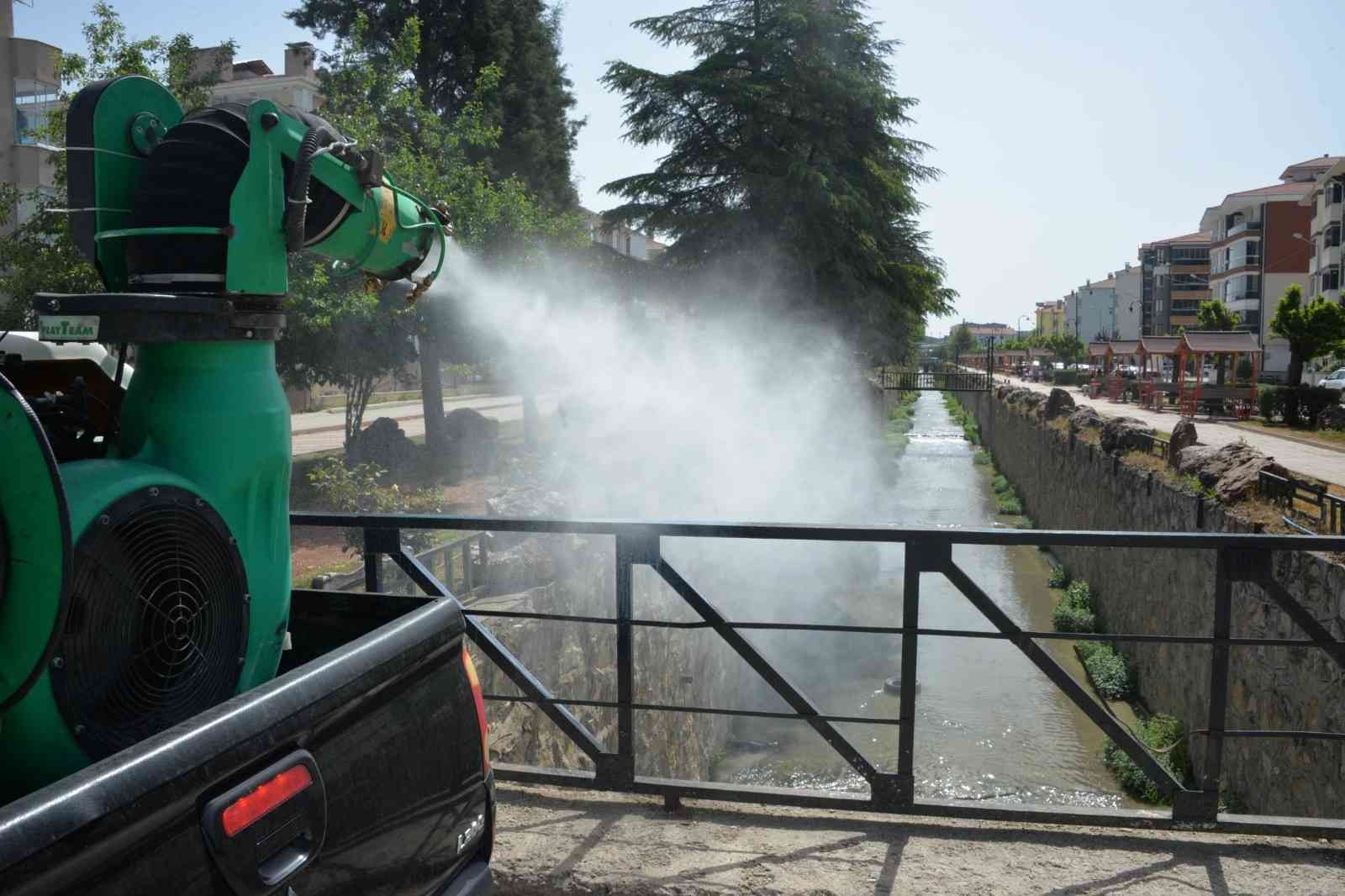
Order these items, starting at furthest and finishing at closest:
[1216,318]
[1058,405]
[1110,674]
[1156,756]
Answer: [1216,318]
[1058,405]
[1110,674]
[1156,756]

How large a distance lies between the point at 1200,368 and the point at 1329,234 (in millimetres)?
30608

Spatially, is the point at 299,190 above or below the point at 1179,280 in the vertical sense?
below

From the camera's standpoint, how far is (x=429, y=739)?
221 cm

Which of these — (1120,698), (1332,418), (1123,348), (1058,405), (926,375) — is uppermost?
(1123,348)

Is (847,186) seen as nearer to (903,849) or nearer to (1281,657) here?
(1281,657)

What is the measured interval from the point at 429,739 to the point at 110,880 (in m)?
0.86

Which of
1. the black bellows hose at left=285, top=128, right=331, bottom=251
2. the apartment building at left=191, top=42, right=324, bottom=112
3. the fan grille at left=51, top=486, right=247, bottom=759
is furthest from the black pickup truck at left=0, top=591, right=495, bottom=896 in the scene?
the apartment building at left=191, top=42, right=324, bottom=112

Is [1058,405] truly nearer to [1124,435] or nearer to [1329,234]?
[1124,435]

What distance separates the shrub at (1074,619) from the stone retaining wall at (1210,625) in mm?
392

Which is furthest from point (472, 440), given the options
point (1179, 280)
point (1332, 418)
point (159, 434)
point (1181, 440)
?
point (1179, 280)

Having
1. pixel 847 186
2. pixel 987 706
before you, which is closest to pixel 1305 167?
pixel 847 186

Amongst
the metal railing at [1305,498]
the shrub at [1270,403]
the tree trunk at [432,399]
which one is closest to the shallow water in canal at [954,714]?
the metal railing at [1305,498]

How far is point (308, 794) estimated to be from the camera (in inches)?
69.5

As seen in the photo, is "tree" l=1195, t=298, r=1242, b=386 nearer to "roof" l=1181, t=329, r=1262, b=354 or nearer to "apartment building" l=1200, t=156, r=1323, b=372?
"apartment building" l=1200, t=156, r=1323, b=372
